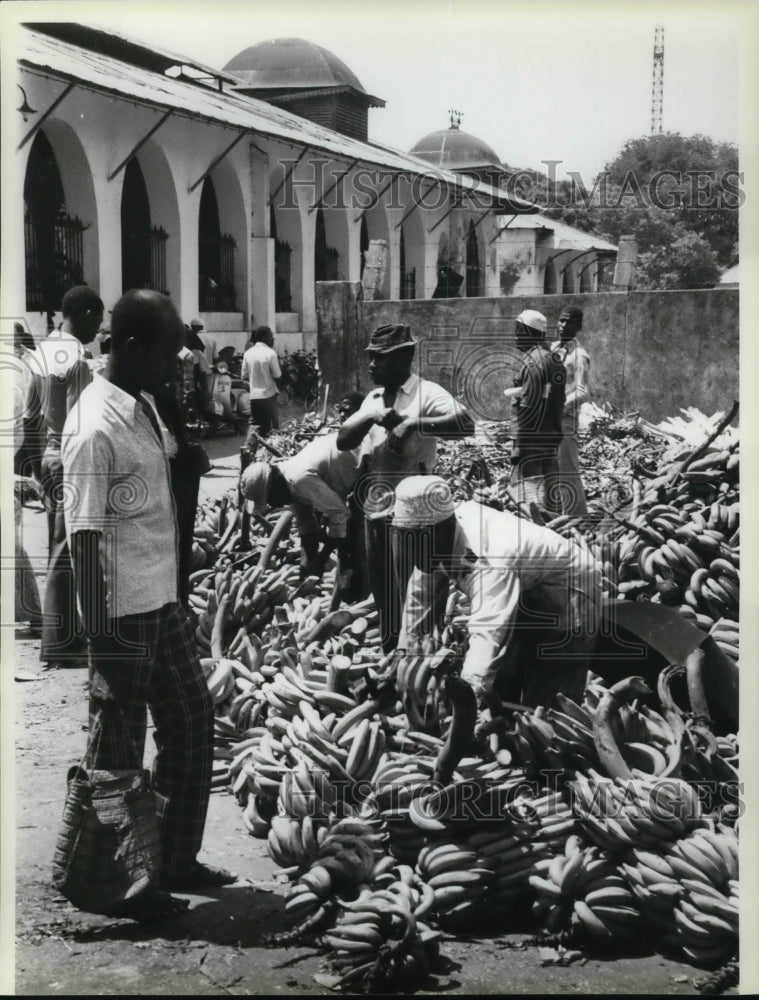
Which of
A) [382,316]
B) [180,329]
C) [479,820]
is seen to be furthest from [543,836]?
[382,316]

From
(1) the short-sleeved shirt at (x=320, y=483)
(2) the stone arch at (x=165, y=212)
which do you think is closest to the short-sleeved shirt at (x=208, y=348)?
(2) the stone arch at (x=165, y=212)

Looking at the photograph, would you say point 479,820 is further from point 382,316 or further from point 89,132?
point 89,132

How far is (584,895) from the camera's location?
3.18 m

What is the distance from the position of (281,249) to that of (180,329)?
14448 mm

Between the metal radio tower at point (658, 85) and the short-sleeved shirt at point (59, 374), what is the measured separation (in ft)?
8.48

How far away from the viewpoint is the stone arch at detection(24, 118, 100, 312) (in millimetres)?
11148

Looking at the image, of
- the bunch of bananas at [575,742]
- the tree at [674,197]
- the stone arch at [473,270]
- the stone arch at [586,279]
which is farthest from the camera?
the stone arch at [586,279]

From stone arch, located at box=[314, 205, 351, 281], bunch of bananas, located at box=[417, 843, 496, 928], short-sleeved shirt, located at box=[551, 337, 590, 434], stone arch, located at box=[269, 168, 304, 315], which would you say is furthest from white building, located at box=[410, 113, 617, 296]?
bunch of bananas, located at box=[417, 843, 496, 928]

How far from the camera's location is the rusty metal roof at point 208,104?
289 inches

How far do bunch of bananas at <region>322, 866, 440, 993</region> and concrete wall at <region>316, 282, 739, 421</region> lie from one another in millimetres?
7442

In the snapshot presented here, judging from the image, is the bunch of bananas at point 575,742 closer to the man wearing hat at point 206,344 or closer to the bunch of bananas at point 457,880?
the bunch of bananas at point 457,880

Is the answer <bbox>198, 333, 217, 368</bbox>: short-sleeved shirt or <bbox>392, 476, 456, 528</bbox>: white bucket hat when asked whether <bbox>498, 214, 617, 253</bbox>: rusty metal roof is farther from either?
<bbox>392, 476, 456, 528</bbox>: white bucket hat

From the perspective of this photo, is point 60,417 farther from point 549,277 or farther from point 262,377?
point 549,277

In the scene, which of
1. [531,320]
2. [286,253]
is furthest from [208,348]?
[531,320]
